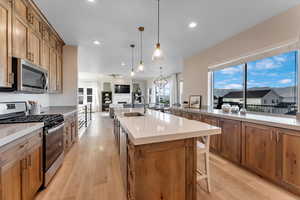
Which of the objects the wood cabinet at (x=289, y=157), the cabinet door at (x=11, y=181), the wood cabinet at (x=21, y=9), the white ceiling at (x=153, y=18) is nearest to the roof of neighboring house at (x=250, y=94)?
the wood cabinet at (x=289, y=157)

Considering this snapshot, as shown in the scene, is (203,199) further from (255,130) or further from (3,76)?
(3,76)

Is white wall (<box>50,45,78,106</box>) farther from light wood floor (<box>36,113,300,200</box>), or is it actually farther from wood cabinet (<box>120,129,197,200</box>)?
wood cabinet (<box>120,129,197,200</box>)

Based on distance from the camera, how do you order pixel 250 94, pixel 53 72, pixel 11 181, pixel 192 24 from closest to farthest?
pixel 11 181 → pixel 192 24 → pixel 250 94 → pixel 53 72

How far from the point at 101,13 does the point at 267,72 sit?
3424 millimetres

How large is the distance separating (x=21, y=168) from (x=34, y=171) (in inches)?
11.4

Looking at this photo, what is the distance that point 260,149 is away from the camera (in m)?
2.10

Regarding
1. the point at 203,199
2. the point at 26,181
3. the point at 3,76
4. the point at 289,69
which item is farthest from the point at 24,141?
the point at 289,69

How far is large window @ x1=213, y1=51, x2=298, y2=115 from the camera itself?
2353 millimetres

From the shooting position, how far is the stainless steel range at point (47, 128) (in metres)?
1.81

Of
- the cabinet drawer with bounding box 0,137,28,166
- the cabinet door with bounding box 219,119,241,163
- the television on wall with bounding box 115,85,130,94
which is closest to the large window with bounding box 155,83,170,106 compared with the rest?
the television on wall with bounding box 115,85,130,94

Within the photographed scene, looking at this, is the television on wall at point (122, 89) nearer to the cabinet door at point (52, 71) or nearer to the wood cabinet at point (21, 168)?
the cabinet door at point (52, 71)

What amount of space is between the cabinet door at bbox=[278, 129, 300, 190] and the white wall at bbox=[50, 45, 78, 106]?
4.55m

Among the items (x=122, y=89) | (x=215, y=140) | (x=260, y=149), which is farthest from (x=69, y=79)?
(x=122, y=89)

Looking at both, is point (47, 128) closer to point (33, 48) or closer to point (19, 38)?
point (19, 38)
